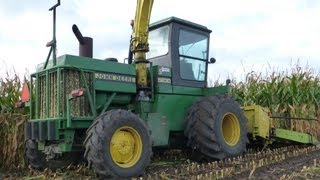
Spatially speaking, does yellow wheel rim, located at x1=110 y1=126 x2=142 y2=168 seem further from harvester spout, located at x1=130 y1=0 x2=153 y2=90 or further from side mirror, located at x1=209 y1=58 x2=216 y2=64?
side mirror, located at x1=209 y1=58 x2=216 y2=64

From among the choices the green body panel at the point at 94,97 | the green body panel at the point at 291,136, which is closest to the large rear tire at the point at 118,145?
the green body panel at the point at 94,97

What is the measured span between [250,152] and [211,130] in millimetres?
2155

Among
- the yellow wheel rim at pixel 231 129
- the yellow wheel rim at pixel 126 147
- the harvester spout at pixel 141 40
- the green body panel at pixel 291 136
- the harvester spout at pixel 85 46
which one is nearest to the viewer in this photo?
the yellow wheel rim at pixel 126 147

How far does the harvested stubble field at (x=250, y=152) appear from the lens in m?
6.55

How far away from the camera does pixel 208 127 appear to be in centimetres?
757

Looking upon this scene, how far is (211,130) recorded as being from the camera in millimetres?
7559

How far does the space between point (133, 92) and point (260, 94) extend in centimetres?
523

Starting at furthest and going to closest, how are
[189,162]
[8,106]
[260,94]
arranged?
[260,94] < [8,106] < [189,162]

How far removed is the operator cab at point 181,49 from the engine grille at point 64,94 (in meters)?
1.78

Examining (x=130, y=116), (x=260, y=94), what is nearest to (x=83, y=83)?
(x=130, y=116)

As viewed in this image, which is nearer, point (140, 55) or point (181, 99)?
point (140, 55)

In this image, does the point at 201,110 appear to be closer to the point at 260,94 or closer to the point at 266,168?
the point at 266,168

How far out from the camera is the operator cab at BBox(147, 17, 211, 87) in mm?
7973

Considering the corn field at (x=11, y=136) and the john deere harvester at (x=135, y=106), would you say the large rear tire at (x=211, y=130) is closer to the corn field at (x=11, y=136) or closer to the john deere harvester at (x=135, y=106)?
the john deere harvester at (x=135, y=106)
